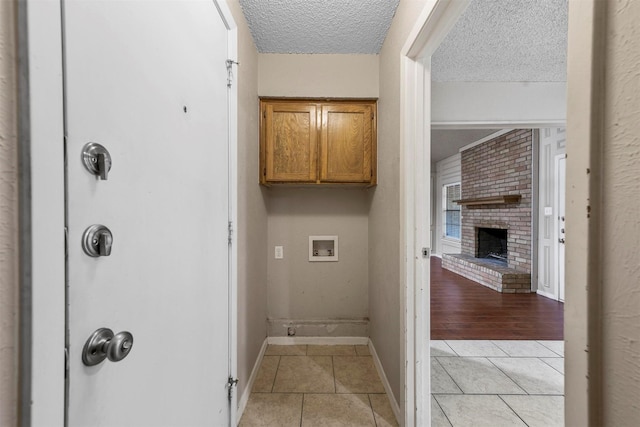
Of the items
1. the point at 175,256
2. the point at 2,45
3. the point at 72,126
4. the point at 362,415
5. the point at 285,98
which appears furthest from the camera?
the point at 285,98

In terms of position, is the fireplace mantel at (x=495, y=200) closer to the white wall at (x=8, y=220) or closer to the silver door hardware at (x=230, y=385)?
the silver door hardware at (x=230, y=385)

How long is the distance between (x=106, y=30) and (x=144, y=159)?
1.05 ft

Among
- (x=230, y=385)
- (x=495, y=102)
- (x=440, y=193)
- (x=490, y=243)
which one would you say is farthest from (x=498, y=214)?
(x=230, y=385)

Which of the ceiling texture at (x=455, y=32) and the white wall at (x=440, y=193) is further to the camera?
the white wall at (x=440, y=193)

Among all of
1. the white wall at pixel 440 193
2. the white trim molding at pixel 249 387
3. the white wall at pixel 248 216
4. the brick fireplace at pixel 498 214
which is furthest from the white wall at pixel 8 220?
the white wall at pixel 440 193

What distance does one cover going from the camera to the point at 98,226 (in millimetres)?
607

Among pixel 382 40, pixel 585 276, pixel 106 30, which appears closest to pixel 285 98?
→ pixel 382 40

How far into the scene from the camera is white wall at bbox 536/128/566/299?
380 centimetres

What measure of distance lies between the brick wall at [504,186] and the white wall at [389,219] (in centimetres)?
349

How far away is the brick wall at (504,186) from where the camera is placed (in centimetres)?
425

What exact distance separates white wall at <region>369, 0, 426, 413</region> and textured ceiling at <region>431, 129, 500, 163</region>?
2.78 metres

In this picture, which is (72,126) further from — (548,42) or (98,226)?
(548,42)

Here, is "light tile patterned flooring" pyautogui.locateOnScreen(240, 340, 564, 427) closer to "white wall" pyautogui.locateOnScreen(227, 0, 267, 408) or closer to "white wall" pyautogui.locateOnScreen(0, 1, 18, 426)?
"white wall" pyautogui.locateOnScreen(227, 0, 267, 408)

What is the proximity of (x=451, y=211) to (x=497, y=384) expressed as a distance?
6.14 meters
